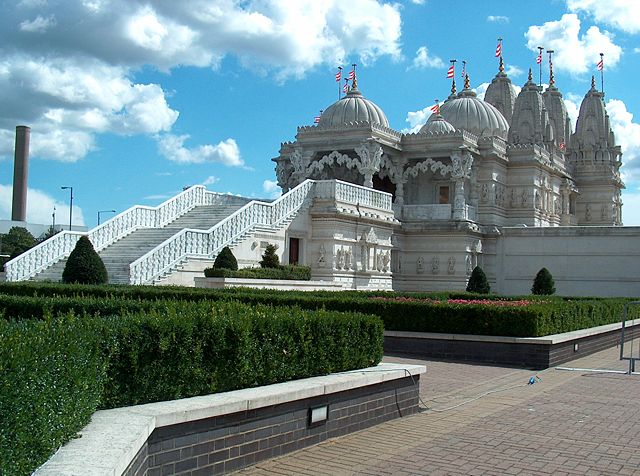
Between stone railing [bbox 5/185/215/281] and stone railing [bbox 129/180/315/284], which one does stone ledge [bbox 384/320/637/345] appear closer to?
stone railing [bbox 129/180/315/284]

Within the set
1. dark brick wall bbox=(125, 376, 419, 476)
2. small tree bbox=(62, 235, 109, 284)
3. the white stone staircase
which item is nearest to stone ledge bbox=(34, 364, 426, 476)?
dark brick wall bbox=(125, 376, 419, 476)

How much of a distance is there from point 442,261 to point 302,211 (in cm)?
1422

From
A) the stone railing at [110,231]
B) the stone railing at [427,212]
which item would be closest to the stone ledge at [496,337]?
the stone railing at [110,231]

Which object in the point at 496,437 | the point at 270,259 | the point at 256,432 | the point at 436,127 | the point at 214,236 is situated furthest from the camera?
the point at 436,127

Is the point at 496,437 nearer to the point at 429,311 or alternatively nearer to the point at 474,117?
the point at 429,311

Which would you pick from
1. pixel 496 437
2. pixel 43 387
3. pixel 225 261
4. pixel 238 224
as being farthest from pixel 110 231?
pixel 43 387

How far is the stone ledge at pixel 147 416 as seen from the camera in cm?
544

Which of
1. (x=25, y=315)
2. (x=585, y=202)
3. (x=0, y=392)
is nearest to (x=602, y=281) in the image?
(x=585, y=202)

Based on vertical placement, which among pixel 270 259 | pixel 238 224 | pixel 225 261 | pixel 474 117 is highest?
pixel 474 117

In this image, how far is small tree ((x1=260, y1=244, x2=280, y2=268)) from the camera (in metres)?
31.6

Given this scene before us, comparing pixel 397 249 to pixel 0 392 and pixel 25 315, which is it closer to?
pixel 25 315

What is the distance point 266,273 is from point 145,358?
71.8 ft

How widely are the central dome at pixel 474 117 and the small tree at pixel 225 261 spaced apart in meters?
30.8

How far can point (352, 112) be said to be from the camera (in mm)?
48844
